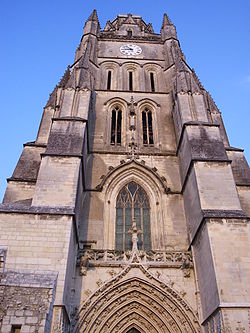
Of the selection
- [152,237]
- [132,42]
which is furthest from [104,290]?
[132,42]

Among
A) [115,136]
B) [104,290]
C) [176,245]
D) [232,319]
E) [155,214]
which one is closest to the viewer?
[232,319]

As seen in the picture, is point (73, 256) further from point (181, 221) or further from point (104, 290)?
point (181, 221)

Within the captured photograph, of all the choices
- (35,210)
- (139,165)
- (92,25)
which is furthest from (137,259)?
(92,25)

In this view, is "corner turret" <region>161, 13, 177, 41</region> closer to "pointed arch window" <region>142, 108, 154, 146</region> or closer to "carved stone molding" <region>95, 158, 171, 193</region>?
"pointed arch window" <region>142, 108, 154, 146</region>

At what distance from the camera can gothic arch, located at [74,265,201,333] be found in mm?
8266

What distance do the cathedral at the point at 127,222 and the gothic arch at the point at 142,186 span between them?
0.12ft

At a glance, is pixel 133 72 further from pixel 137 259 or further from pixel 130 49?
pixel 137 259

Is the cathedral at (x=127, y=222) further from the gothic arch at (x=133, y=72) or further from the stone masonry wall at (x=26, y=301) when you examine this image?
the gothic arch at (x=133, y=72)

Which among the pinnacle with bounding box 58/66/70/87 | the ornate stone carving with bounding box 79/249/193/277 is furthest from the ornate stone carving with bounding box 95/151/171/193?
the pinnacle with bounding box 58/66/70/87

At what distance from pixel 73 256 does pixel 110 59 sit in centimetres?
1263

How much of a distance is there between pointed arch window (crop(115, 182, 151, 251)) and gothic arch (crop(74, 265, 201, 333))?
1.43 meters

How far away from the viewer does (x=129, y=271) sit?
898cm

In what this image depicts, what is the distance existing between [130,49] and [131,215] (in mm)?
12001

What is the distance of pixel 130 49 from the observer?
1923cm
